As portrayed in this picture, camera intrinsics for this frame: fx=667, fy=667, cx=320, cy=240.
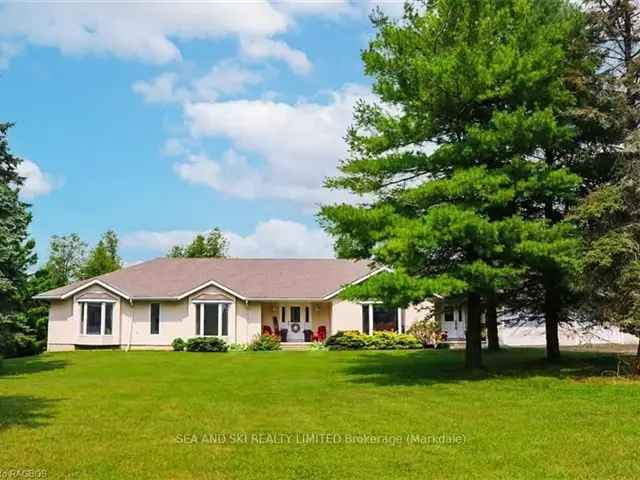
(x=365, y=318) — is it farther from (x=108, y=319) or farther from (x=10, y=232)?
(x=10, y=232)

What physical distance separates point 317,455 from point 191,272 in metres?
31.0

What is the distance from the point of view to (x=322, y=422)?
38.2 feet

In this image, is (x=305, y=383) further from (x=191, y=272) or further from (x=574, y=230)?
(x=191, y=272)

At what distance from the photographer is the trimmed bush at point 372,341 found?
33.1 m

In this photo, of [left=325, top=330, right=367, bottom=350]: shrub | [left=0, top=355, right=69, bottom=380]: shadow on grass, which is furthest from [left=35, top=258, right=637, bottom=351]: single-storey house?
[left=0, top=355, right=69, bottom=380]: shadow on grass

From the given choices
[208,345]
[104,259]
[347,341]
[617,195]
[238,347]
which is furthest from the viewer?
[104,259]

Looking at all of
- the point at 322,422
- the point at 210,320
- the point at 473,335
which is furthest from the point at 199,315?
the point at 322,422

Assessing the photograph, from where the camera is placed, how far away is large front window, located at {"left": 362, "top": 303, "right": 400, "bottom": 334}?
114 feet

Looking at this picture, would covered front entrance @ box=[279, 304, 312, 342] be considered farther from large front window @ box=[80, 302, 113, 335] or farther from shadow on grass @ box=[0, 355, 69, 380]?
shadow on grass @ box=[0, 355, 69, 380]

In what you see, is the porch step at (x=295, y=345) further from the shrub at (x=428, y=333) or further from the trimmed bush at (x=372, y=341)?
the shrub at (x=428, y=333)

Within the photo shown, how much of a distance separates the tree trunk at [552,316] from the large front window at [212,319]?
1776cm

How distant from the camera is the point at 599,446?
9.52 m

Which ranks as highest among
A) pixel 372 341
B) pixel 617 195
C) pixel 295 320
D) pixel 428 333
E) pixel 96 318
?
pixel 617 195

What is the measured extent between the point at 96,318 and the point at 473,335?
2228 cm
